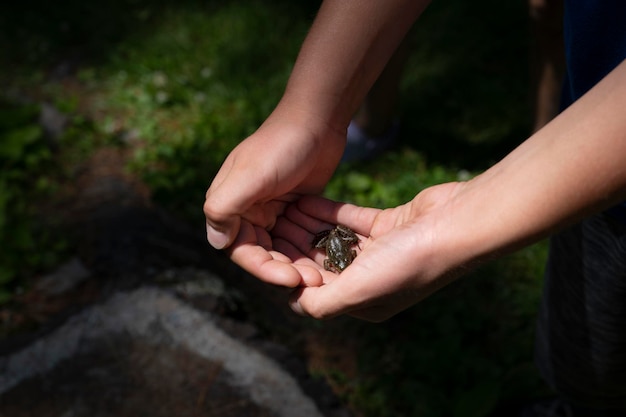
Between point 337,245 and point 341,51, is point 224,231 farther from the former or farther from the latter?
point 341,51

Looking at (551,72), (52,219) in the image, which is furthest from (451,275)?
(52,219)

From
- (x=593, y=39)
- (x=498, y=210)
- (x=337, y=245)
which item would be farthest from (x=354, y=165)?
(x=498, y=210)

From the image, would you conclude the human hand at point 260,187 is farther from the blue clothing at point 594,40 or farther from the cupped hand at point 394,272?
the blue clothing at point 594,40

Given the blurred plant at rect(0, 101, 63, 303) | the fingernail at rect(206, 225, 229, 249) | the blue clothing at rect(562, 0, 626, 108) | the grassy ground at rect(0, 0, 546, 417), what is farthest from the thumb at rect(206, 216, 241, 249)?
the blurred plant at rect(0, 101, 63, 303)

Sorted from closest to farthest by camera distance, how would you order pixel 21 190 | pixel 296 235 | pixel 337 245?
pixel 337 245
pixel 296 235
pixel 21 190

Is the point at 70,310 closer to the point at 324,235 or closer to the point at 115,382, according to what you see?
the point at 115,382

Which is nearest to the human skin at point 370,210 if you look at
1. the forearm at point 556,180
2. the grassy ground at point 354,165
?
the forearm at point 556,180
